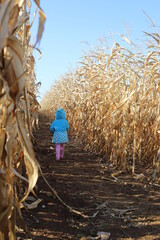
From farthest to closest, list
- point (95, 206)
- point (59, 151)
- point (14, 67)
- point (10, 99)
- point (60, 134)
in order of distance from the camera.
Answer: point (60, 134) < point (59, 151) < point (95, 206) < point (10, 99) < point (14, 67)

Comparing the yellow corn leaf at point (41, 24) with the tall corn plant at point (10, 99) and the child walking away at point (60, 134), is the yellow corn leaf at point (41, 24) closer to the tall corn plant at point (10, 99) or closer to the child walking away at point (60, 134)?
the tall corn plant at point (10, 99)

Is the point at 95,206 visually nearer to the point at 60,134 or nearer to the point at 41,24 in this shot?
the point at 41,24

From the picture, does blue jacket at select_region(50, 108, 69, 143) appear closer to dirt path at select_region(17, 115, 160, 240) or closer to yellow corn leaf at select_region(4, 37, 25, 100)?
dirt path at select_region(17, 115, 160, 240)

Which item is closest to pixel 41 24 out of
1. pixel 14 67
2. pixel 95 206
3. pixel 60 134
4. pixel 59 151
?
pixel 14 67

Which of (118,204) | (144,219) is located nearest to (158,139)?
(118,204)

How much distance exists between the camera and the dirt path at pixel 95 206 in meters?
2.21

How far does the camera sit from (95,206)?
278 cm

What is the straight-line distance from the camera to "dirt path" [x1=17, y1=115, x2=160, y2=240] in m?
2.21

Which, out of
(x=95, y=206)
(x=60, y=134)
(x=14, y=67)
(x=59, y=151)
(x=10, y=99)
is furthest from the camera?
(x=60, y=134)

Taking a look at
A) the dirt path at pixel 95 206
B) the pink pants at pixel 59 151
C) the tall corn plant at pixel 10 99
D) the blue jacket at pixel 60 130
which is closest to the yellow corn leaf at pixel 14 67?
the tall corn plant at pixel 10 99

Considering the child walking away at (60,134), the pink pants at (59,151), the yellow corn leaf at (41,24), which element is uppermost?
the yellow corn leaf at (41,24)

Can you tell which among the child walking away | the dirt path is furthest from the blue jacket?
the dirt path

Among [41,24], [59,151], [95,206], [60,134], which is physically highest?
[41,24]

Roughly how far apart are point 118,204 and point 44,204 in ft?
2.33
